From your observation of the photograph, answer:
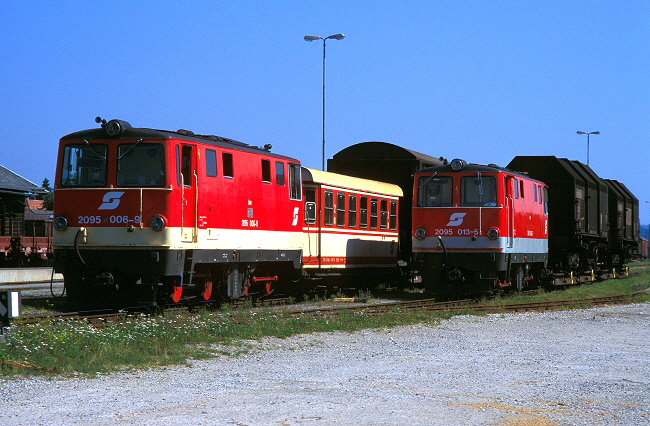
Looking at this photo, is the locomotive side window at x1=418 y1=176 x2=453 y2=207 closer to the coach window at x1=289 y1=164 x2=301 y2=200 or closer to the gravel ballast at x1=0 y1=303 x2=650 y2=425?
the coach window at x1=289 y1=164 x2=301 y2=200

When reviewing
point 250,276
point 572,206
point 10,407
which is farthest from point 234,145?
point 572,206

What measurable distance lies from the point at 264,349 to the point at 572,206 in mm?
17969

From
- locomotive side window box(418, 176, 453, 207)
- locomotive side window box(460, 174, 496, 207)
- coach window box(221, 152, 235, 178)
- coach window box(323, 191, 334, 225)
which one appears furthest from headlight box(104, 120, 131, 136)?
locomotive side window box(460, 174, 496, 207)

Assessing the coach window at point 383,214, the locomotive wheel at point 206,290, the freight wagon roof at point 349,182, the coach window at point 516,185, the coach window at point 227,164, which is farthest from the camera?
the coach window at point 383,214

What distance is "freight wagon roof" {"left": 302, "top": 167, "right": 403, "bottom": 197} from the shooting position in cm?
2228

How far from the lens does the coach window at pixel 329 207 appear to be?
904 inches

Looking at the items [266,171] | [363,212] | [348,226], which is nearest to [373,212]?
[363,212]

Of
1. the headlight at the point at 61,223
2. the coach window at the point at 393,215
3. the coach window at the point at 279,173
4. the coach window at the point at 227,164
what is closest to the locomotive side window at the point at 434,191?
the coach window at the point at 393,215

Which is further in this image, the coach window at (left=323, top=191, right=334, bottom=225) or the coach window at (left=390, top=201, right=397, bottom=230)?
the coach window at (left=390, top=201, right=397, bottom=230)

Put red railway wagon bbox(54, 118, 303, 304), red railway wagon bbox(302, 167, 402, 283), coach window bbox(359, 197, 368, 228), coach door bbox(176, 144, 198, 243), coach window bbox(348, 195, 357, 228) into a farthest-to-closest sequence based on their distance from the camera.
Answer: coach window bbox(359, 197, 368, 228)
coach window bbox(348, 195, 357, 228)
red railway wagon bbox(302, 167, 402, 283)
coach door bbox(176, 144, 198, 243)
red railway wagon bbox(54, 118, 303, 304)

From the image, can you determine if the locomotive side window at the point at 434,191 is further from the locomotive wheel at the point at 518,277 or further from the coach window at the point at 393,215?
the coach window at the point at 393,215

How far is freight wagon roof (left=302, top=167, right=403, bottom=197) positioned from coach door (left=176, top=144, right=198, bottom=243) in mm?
5564

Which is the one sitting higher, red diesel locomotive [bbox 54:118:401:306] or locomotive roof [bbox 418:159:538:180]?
locomotive roof [bbox 418:159:538:180]

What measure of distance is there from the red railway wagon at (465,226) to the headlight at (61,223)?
944 centimetres
